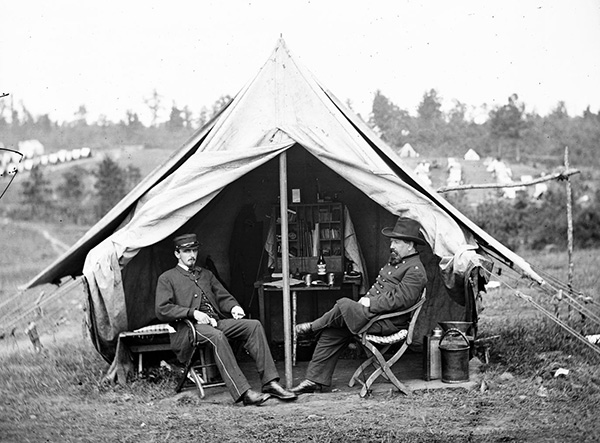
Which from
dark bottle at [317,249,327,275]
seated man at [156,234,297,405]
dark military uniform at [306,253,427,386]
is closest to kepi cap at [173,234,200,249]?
seated man at [156,234,297,405]

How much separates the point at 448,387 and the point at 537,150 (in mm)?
15639

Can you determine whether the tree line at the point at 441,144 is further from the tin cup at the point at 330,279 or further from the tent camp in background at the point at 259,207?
the tin cup at the point at 330,279

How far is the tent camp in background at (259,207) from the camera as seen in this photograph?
6168 mm

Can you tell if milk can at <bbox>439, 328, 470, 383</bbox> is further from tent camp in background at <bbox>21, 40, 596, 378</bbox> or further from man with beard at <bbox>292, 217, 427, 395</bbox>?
man with beard at <bbox>292, 217, 427, 395</bbox>

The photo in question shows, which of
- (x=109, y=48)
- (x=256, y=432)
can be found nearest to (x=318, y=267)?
(x=256, y=432)

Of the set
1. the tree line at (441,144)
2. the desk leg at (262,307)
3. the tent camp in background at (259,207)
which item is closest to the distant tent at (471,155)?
the tree line at (441,144)

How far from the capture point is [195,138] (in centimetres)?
706

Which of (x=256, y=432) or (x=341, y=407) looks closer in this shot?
(x=256, y=432)

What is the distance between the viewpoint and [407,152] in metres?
20.4

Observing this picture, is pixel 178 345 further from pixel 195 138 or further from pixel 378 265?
pixel 378 265

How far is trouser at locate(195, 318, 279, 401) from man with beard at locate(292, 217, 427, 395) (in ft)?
1.06

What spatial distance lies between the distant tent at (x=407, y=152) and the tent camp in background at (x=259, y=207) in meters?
12.5

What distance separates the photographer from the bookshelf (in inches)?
304

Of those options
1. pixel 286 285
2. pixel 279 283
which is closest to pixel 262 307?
pixel 279 283
